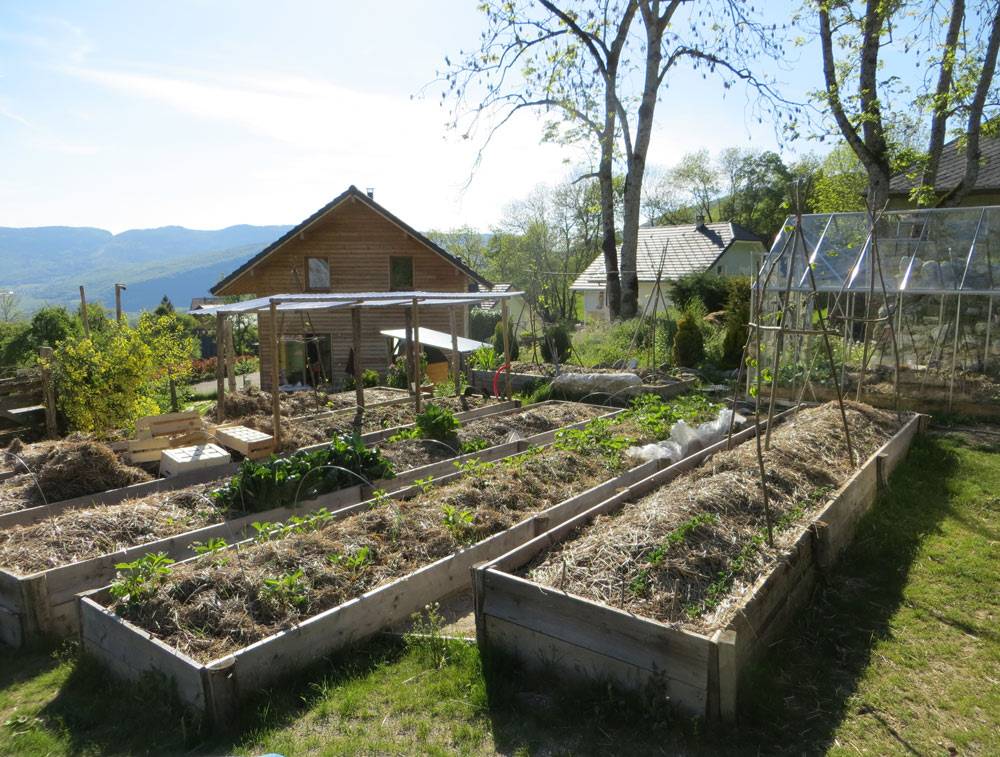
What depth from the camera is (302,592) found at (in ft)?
14.0

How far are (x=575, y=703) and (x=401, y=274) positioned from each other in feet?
67.2

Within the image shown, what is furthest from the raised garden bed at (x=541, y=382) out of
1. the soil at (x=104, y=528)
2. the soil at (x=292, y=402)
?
the soil at (x=104, y=528)

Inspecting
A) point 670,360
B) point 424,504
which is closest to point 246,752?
point 424,504

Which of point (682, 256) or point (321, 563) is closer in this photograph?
point (321, 563)

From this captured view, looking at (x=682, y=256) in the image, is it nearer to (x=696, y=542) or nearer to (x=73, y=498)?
(x=73, y=498)

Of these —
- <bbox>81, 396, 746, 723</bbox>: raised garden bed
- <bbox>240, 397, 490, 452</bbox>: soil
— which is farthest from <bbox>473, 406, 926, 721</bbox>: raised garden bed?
<bbox>240, 397, 490, 452</bbox>: soil

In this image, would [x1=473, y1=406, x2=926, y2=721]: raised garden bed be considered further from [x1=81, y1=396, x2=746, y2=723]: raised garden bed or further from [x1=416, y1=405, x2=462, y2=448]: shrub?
[x1=416, y1=405, x2=462, y2=448]: shrub

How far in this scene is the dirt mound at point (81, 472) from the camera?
6.66 meters

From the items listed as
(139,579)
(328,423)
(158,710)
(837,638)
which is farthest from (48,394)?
(837,638)

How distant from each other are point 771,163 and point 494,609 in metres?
51.4

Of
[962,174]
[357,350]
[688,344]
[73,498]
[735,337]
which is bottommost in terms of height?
[73,498]

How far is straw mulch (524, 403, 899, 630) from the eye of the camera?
3.86 m

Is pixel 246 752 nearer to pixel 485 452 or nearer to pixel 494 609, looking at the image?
pixel 494 609

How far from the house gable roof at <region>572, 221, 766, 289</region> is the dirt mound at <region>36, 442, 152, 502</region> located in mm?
26841
